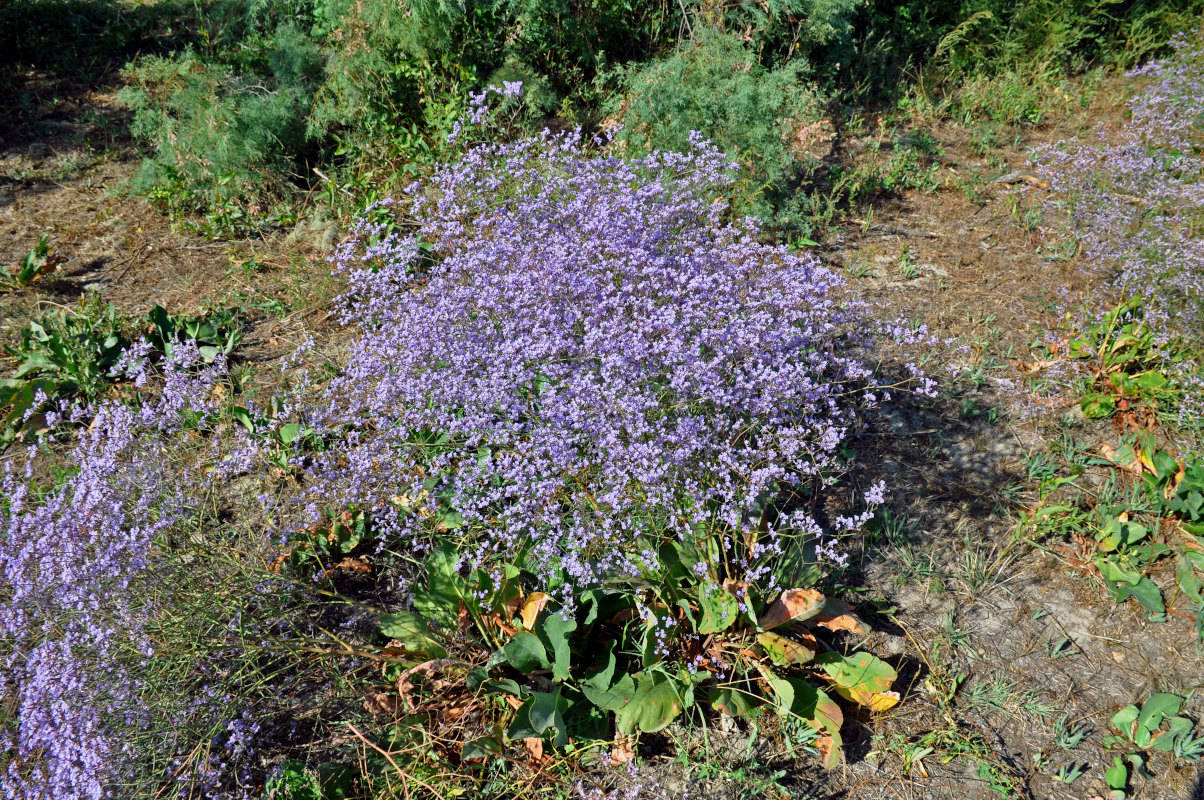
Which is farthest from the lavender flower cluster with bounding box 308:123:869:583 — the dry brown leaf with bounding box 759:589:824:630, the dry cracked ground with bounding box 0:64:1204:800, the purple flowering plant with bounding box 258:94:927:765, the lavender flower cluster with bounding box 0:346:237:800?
the dry cracked ground with bounding box 0:64:1204:800

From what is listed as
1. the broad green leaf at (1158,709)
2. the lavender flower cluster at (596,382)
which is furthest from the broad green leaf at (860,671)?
the broad green leaf at (1158,709)

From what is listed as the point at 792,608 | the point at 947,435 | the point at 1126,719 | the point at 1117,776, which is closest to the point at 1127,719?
the point at 1126,719

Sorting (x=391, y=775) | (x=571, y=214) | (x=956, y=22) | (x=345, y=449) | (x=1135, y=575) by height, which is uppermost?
(x=956, y=22)

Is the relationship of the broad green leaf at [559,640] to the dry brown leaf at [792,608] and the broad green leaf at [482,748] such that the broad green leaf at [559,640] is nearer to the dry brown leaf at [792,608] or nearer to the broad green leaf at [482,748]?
the broad green leaf at [482,748]

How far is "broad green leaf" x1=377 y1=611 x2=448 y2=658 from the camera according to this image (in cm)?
288

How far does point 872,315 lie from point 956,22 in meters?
4.32

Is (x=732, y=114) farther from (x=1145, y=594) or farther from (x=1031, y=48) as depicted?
(x=1031, y=48)

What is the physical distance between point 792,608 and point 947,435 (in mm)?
1677

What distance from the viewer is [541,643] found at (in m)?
2.70

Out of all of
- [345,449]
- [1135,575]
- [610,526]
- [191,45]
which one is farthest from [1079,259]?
[191,45]

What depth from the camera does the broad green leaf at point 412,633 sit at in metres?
2.88

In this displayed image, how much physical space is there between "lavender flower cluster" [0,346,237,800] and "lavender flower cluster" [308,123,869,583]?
691mm

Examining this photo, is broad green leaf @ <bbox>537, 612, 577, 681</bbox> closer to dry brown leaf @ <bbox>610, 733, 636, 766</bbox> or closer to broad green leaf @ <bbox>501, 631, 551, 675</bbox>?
broad green leaf @ <bbox>501, 631, 551, 675</bbox>

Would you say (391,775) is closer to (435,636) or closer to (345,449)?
(435,636)
